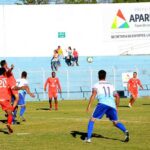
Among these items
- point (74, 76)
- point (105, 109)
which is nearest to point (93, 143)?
point (105, 109)

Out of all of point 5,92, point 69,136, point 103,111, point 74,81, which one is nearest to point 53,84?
point 74,81

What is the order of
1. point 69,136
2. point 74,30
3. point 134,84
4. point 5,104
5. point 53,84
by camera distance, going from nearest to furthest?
point 69,136, point 5,104, point 53,84, point 134,84, point 74,30

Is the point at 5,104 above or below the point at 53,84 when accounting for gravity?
above

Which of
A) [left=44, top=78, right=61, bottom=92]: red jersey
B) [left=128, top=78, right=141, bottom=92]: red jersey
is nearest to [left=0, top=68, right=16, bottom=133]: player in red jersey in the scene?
[left=44, top=78, right=61, bottom=92]: red jersey

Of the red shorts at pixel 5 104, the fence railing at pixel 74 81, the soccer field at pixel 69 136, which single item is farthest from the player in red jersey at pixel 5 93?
the fence railing at pixel 74 81

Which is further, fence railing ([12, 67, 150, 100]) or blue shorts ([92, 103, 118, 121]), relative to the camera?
fence railing ([12, 67, 150, 100])

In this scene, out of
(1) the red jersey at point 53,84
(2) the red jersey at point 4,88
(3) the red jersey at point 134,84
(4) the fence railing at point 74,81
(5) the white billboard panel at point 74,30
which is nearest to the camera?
(2) the red jersey at point 4,88

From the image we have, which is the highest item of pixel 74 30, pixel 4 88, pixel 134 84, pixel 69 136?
pixel 74 30

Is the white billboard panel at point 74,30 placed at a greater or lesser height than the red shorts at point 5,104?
greater

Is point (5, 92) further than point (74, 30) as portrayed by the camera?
No

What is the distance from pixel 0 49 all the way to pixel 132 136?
38.7 metres

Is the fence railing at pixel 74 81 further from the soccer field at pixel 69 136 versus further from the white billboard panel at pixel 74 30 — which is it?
the soccer field at pixel 69 136

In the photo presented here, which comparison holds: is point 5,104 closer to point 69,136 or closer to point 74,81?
point 69,136

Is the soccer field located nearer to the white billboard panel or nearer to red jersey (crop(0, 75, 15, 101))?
red jersey (crop(0, 75, 15, 101))
